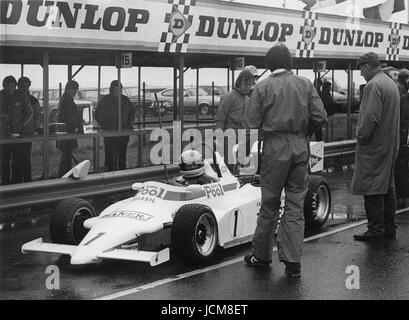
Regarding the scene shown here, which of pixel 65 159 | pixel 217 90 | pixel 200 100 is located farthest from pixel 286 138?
pixel 200 100

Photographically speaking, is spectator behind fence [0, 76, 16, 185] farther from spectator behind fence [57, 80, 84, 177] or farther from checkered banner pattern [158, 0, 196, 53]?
checkered banner pattern [158, 0, 196, 53]

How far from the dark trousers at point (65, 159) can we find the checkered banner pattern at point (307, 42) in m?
5.29

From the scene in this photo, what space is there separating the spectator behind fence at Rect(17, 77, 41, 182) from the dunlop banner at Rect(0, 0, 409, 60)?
4.33 feet

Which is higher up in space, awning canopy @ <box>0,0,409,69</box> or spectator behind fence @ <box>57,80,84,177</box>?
awning canopy @ <box>0,0,409,69</box>

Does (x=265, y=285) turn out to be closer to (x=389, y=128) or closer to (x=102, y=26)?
(x=389, y=128)

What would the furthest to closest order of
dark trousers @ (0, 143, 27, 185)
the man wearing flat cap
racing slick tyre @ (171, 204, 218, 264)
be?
dark trousers @ (0, 143, 27, 185) < the man wearing flat cap < racing slick tyre @ (171, 204, 218, 264)

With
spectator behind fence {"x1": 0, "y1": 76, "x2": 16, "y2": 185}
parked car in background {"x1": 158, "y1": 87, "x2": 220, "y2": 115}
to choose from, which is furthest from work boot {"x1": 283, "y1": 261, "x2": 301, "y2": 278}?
parked car in background {"x1": 158, "y1": 87, "x2": 220, "y2": 115}

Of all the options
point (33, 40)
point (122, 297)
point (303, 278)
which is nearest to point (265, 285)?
point (303, 278)

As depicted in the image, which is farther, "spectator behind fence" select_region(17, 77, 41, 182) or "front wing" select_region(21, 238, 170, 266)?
"spectator behind fence" select_region(17, 77, 41, 182)

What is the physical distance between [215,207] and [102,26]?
14.0 feet

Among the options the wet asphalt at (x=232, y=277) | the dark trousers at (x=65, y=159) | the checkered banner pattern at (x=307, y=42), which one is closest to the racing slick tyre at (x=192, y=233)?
the wet asphalt at (x=232, y=277)

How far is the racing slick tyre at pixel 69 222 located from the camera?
6.90 meters

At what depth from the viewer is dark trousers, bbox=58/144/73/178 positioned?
10914 mm

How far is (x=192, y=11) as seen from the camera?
11.7m
